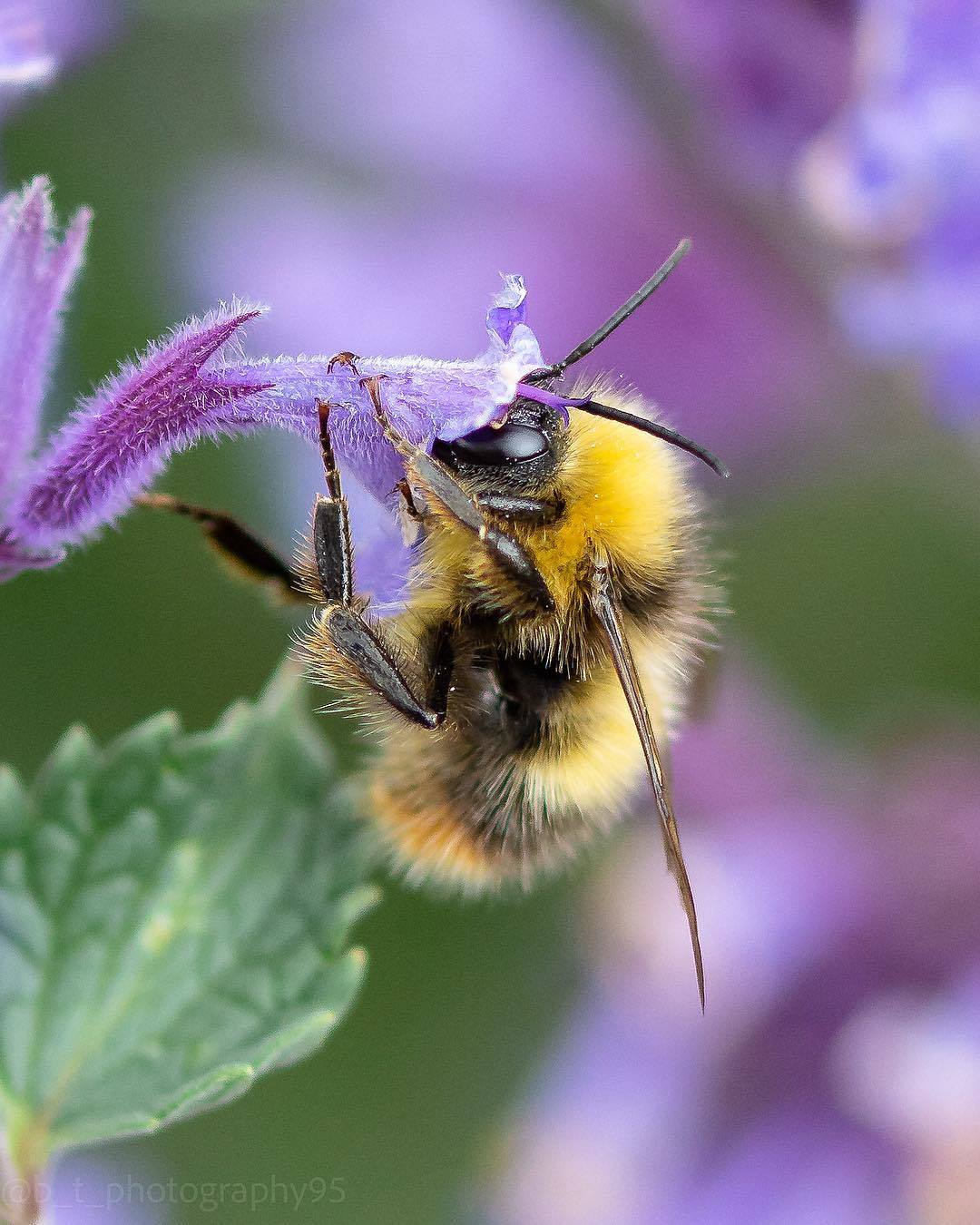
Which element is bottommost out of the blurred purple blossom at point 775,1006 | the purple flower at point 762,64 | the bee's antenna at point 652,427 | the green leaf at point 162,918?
the green leaf at point 162,918

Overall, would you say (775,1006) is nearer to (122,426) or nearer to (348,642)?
(348,642)

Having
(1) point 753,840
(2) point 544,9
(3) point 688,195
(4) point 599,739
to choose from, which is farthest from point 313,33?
(4) point 599,739

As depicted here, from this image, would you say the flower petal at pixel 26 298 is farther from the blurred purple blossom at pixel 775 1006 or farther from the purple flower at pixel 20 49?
the blurred purple blossom at pixel 775 1006

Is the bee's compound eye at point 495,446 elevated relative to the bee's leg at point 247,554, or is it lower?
elevated

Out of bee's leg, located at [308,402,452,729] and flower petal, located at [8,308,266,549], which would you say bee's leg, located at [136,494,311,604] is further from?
flower petal, located at [8,308,266,549]

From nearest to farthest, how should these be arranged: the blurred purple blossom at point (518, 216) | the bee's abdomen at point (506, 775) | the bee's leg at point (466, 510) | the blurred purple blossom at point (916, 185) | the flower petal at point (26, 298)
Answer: the flower petal at point (26, 298), the bee's leg at point (466, 510), the bee's abdomen at point (506, 775), the blurred purple blossom at point (916, 185), the blurred purple blossom at point (518, 216)

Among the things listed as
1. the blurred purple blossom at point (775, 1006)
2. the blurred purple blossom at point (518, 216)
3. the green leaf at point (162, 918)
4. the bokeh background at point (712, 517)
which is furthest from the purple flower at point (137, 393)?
the blurred purple blossom at point (518, 216)

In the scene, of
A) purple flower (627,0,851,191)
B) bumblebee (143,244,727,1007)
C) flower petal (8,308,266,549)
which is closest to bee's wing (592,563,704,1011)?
bumblebee (143,244,727,1007)

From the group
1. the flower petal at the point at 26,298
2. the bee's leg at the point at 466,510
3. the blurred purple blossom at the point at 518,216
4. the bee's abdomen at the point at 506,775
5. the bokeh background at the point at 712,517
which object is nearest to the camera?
the flower petal at the point at 26,298
